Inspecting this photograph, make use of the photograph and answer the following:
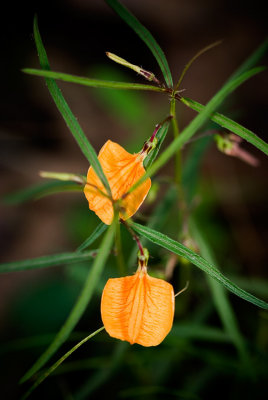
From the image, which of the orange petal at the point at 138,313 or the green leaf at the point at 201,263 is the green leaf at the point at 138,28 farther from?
the orange petal at the point at 138,313

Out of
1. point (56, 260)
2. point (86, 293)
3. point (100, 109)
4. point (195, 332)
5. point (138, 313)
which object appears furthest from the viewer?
point (100, 109)

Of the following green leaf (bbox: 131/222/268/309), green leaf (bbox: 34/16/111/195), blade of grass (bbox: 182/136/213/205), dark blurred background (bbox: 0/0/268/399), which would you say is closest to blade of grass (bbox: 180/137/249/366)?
blade of grass (bbox: 182/136/213/205)

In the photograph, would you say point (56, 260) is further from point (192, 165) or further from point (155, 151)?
point (192, 165)

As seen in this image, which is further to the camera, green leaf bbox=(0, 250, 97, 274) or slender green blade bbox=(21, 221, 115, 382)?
green leaf bbox=(0, 250, 97, 274)

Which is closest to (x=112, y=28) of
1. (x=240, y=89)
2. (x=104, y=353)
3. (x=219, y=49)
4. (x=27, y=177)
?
(x=219, y=49)

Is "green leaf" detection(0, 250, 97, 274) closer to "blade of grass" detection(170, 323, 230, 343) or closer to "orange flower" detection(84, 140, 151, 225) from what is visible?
"orange flower" detection(84, 140, 151, 225)

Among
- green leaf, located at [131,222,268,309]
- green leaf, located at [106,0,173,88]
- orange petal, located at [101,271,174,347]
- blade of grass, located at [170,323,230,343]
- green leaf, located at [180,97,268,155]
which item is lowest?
blade of grass, located at [170,323,230,343]

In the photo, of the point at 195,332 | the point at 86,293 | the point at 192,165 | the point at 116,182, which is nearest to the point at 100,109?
the point at 192,165
